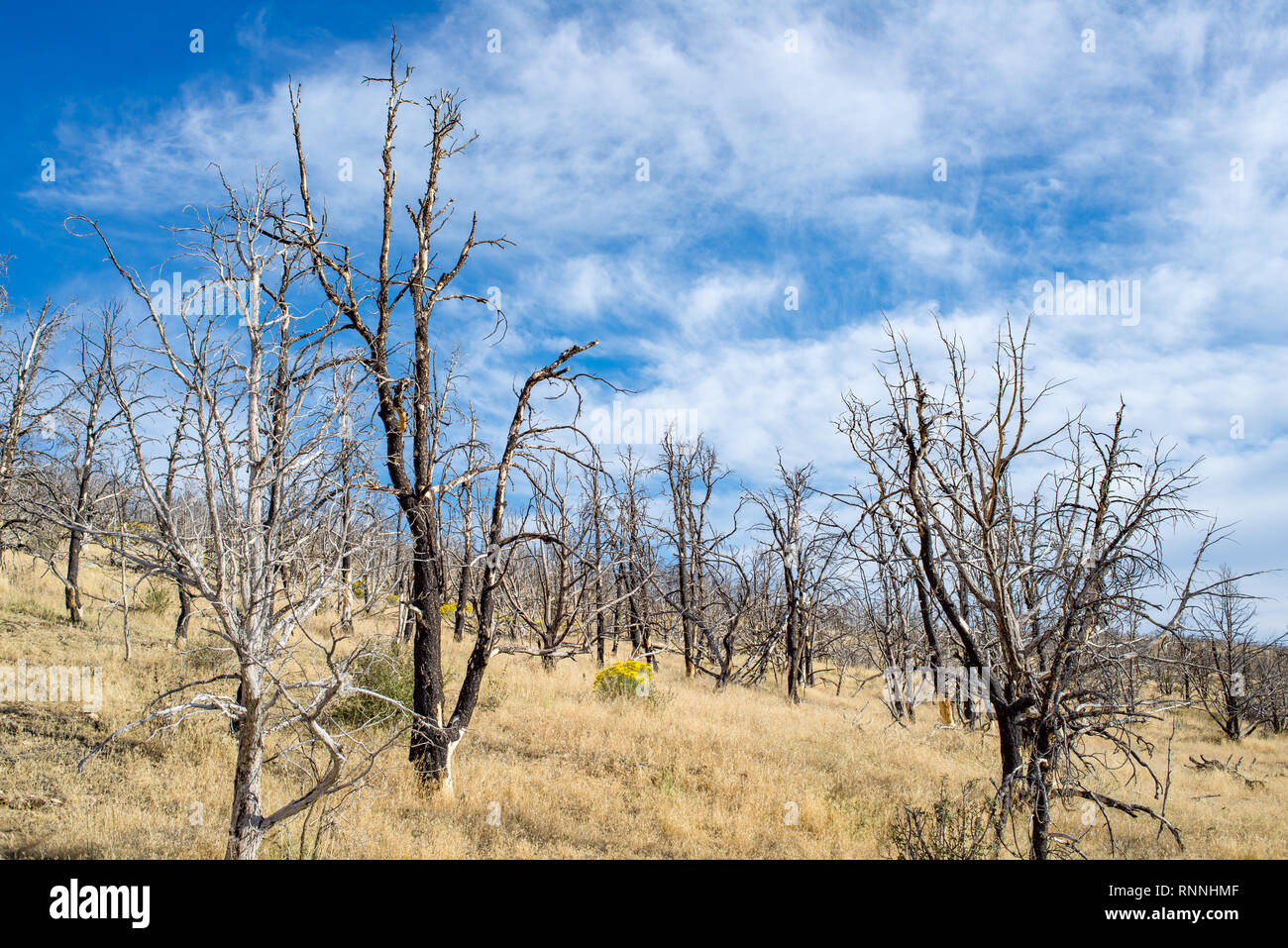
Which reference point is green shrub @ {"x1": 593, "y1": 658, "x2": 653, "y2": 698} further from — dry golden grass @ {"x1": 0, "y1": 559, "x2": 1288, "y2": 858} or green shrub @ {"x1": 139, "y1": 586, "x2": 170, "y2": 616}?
green shrub @ {"x1": 139, "y1": 586, "x2": 170, "y2": 616}

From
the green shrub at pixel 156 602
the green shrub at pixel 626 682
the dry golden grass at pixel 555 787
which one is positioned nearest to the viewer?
the dry golden grass at pixel 555 787

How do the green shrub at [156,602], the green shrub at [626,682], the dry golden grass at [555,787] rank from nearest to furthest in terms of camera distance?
the dry golden grass at [555,787]
the green shrub at [626,682]
the green shrub at [156,602]

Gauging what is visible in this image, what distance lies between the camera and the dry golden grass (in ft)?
23.2

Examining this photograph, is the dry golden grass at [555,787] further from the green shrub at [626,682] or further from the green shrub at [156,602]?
the green shrub at [156,602]

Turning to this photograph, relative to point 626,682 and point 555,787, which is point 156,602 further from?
point 555,787

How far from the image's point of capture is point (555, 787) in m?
9.02

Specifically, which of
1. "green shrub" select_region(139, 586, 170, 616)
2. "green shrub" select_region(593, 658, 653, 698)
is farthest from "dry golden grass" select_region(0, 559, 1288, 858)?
"green shrub" select_region(139, 586, 170, 616)

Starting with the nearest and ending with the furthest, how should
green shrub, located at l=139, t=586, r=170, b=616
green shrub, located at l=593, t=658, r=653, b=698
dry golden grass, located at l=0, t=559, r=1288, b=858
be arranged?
1. dry golden grass, located at l=0, t=559, r=1288, b=858
2. green shrub, located at l=593, t=658, r=653, b=698
3. green shrub, located at l=139, t=586, r=170, b=616

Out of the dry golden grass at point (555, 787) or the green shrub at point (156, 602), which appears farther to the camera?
the green shrub at point (156, 602)

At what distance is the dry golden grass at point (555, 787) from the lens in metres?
7.07

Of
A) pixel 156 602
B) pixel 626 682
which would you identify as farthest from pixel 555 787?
pixel 156 602

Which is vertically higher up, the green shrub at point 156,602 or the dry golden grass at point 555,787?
the green shrub at point 156,602

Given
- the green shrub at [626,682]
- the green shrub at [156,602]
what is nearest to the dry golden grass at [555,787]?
the green shrub at [626,682]
